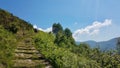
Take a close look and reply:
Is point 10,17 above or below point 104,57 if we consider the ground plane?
above

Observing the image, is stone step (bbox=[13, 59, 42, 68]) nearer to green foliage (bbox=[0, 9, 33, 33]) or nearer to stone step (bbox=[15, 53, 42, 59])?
stone step (bbox=[15, 53, 42, 59])

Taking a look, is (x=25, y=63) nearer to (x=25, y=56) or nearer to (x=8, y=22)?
(x=25, y=56)

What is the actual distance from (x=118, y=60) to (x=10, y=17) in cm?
2787

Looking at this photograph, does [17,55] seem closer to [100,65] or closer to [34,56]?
[34,56]

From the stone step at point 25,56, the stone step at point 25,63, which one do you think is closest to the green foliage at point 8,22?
the stone step at point 25,56

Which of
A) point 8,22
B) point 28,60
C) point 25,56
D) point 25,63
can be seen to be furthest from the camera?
point 8,22

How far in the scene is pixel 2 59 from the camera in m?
17.8

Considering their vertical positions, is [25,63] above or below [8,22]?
below

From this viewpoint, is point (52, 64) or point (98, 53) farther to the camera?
point (52, 64)

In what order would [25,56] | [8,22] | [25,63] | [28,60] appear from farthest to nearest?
[8,22] → [25,56] → [28,60] → [25,63]

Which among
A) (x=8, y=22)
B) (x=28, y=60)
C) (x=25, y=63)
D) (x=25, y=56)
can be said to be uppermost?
(x=8, y=22)

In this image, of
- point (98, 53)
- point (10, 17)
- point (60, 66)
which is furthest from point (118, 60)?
point (10, 17)

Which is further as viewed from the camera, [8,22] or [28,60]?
[8,22]

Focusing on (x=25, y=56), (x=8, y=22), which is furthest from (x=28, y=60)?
(x=8, y=22)
